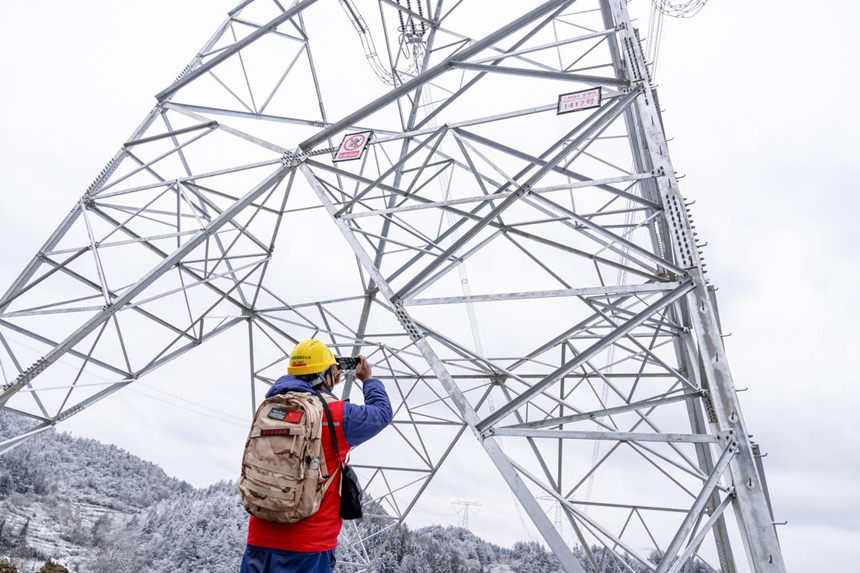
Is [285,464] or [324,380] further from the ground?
[324,380]

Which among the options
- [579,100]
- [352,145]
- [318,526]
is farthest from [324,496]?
[352,145]

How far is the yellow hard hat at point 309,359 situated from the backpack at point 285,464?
435 mm

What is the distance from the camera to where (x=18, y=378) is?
7.22m

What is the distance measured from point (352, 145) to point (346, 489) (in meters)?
4.32

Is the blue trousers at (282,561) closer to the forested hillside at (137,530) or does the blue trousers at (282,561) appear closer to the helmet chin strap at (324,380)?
the helmet chin strap at (324,380)

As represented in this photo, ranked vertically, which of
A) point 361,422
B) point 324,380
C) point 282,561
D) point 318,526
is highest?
point 324,380

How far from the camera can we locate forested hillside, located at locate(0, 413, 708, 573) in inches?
530

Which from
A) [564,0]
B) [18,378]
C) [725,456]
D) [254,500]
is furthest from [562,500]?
[18,378]

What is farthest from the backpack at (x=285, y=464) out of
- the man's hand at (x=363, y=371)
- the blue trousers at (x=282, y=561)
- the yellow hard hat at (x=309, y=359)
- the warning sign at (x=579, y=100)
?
the warning sign at (x=579, y=100)

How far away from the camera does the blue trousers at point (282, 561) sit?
3.07 metres

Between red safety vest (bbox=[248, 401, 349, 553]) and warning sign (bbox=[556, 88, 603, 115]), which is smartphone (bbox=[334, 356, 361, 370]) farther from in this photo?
warning sign (bbox=[556, 88, 603, 115])

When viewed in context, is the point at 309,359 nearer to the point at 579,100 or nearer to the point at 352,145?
the point at 579,100

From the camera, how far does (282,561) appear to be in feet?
10.1

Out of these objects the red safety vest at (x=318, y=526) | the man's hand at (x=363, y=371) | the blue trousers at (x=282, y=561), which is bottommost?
the blue trousers at (x=282, y=561)
